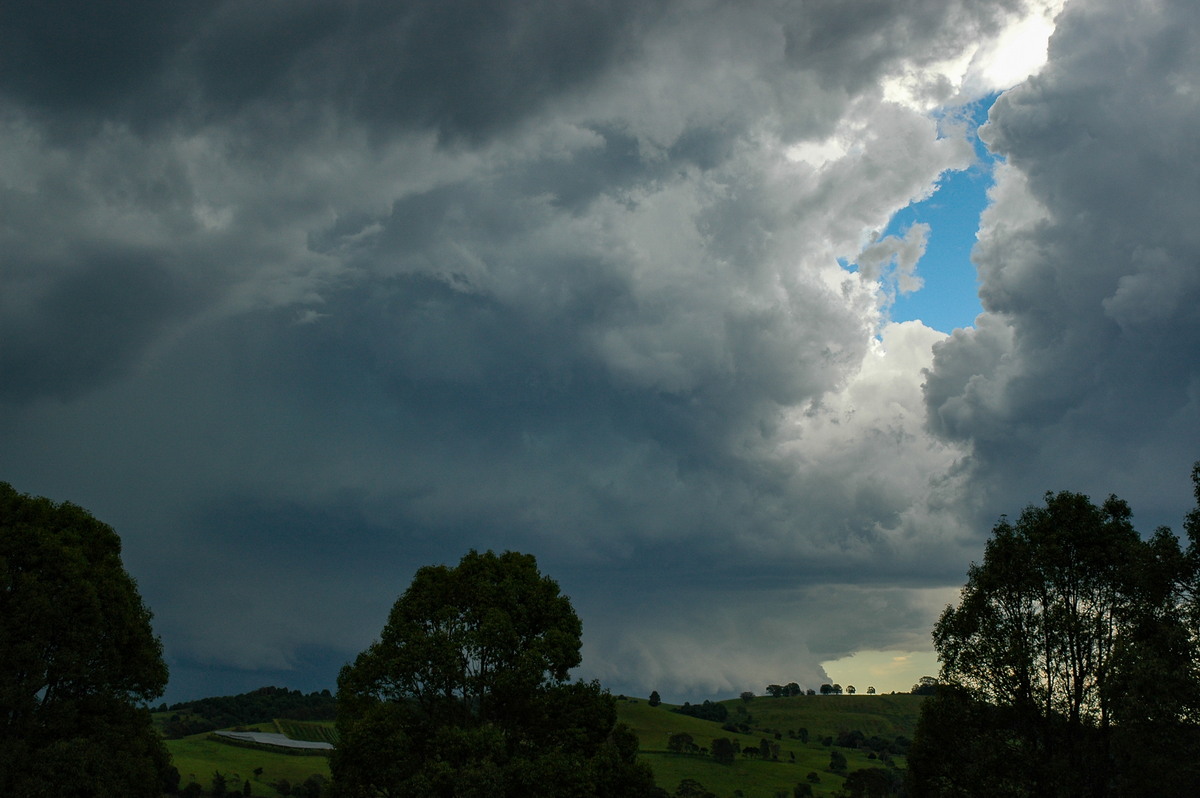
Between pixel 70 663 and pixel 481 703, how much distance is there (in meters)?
22.0

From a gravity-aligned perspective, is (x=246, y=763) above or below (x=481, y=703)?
below

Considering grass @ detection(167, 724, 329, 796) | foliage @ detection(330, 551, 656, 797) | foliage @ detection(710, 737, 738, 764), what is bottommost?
grass @ detection(167, 724, 329, 796)

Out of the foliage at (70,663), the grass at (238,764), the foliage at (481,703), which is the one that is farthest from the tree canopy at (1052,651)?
the grass at (238,764)

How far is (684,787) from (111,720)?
101 m

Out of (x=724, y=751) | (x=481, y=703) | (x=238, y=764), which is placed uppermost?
(x=481, y=703)

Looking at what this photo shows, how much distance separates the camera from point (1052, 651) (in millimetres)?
46688

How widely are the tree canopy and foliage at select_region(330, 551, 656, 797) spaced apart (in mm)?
18382

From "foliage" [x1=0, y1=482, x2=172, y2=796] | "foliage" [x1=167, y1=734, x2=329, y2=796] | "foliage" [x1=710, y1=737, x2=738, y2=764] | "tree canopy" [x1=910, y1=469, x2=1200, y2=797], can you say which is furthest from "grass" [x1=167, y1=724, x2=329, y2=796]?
"tree canopy" [x1=910, y1=469, x2=1200, y2=797]

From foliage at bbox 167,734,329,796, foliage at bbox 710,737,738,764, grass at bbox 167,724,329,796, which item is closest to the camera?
grass at bbox 167,724,329,796

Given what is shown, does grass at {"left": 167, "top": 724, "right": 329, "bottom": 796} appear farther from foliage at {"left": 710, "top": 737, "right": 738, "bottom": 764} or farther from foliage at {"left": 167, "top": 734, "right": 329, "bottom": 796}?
foliage at {"left": 710, "top": 737, "right": 738, "bottom": 764}

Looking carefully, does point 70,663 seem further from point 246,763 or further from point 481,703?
point 246,763

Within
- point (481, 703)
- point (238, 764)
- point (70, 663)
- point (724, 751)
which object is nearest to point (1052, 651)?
point (481, 703)

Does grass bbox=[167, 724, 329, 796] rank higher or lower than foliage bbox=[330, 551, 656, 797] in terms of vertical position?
lower

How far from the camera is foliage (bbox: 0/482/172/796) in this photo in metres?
41.6
